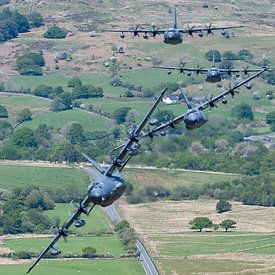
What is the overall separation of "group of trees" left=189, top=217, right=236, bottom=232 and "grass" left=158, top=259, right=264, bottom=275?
39.8 ft

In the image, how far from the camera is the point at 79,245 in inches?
4469

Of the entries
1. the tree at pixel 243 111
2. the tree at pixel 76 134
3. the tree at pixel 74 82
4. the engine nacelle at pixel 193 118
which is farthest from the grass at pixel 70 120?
the engine nacelle at pixel 193 118

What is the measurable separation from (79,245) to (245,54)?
80.4 meters

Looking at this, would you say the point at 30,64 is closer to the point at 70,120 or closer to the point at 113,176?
the point at 70,120

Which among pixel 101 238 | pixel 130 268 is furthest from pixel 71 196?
pixel 130 268

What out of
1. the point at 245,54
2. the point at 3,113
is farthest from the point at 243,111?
the point at 245,54

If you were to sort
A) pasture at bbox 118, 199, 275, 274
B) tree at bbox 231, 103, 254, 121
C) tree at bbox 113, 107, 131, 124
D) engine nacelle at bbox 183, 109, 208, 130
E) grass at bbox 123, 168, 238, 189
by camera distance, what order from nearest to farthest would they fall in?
engine nacelle at bbox 183, 109, 208, 130 < grass at bbox 123, 168, 238, 189 < pasture at bbox 118, 199, 275, 274 < tree at bbox 231, 103, 254, 121 < tree at bbox 113, 107, 131, 124

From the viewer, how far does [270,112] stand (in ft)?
549

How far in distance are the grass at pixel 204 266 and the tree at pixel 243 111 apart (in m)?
38.9

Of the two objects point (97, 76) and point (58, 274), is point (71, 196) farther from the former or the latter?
point (97, 76)

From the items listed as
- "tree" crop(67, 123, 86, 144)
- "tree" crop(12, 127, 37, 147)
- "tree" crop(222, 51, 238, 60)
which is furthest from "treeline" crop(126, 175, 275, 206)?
"tree" crop(222, 51, 238, 60)

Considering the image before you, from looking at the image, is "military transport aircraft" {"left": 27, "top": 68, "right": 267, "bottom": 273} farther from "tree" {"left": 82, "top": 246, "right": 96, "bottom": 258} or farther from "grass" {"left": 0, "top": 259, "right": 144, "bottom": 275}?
"tree" {"left": 82, "top": 246, "right": 96, "bottom": 258}

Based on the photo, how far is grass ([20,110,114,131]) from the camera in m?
165

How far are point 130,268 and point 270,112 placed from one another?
6455cm
